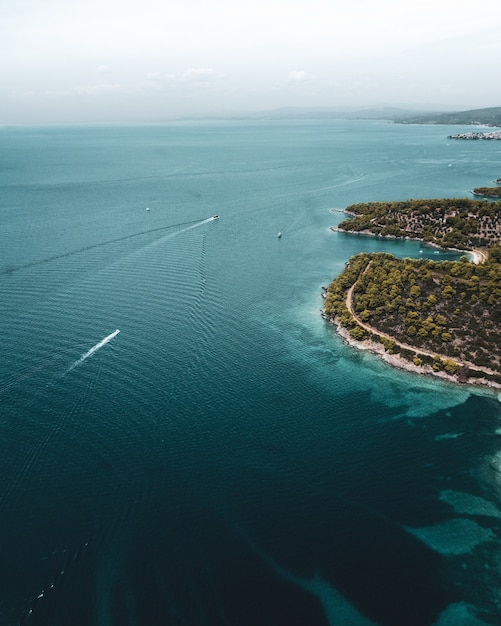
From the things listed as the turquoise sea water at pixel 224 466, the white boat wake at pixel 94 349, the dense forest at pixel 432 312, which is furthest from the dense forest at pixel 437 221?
the white boat wake at pixel 94 349

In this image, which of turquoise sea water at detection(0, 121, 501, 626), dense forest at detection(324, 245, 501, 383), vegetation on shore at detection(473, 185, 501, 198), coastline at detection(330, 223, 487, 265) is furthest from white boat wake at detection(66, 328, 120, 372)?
vegetation on shore at detection(473, 185, 501, 198)

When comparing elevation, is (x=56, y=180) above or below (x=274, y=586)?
above

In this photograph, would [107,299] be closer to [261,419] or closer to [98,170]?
[261,419]

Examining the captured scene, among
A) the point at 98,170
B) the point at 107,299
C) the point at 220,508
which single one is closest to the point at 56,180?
the point at 98,170

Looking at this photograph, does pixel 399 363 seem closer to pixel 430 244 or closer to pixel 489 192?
pixel 430 244

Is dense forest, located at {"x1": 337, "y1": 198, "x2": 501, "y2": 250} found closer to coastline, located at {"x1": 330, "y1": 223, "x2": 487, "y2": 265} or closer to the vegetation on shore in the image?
coastline, located at {"x1": 330, "y1": 223, "x2": 487, "y2": 265}

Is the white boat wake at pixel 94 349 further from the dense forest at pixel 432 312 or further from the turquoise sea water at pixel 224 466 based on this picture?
the dense forest at pixel 432 312
